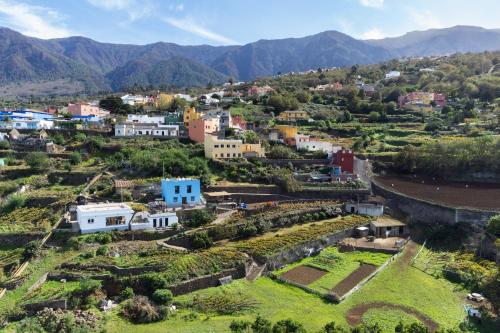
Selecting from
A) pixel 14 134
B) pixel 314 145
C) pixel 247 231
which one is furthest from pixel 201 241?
pixel 14 134

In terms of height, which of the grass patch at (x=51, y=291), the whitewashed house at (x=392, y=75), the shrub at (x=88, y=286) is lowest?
the grass patch at (x=51, y=291)

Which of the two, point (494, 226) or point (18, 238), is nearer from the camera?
point (18, 238)

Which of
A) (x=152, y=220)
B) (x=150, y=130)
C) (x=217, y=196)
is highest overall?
(x=150, y=130)

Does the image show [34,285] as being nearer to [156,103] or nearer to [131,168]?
[131,168]

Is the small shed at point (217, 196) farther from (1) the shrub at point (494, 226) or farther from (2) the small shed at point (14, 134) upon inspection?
(2) the small shed at point (14, 134)

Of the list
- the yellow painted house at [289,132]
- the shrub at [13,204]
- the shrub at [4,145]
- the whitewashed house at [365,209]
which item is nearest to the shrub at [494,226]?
the whitewashed house at [365,209]

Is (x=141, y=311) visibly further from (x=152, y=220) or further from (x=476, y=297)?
(x=476, y=297)
